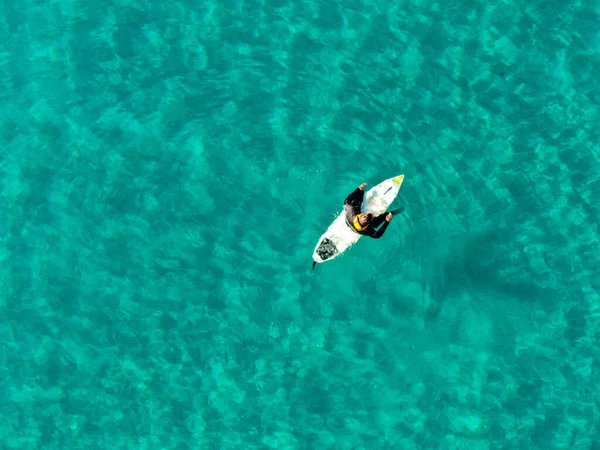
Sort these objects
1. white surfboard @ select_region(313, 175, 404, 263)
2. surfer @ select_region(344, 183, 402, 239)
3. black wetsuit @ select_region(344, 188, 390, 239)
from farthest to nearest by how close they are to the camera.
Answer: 1. white surfboard @ select_region(313, 175, 404, 263)
2. black wetsuit @ select_region(344, 188, 390, 239)
3. surfer @ select_region(344, 183, 402, 239)

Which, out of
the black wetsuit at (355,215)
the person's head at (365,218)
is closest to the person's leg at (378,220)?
the black wetsuit at (355,215)

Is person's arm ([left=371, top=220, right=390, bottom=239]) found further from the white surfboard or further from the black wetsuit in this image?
the white surfboard

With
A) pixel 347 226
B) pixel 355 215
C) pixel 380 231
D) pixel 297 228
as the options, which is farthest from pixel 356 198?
pixel 297 228

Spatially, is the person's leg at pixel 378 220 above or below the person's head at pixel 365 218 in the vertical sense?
below

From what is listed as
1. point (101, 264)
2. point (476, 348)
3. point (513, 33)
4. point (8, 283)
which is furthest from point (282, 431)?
point (513, 33)

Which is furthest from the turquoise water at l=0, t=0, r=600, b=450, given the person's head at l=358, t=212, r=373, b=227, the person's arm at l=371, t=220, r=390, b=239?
the person's head at l=358, t=212, r=373, b=227

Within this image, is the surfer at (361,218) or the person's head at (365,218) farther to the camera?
the surfer at (361,218)

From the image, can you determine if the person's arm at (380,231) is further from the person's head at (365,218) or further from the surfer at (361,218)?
the person's head at (365,218)

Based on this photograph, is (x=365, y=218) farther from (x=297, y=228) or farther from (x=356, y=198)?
(x=297, y=228)
